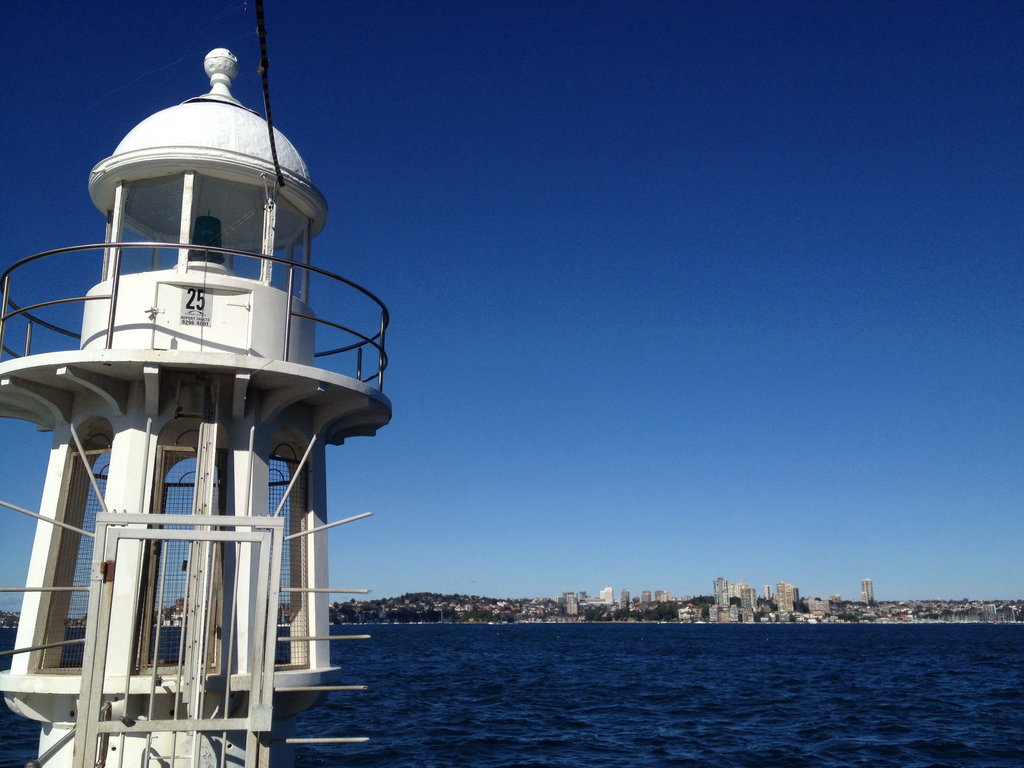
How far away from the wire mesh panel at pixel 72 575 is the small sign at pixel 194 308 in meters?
2.12

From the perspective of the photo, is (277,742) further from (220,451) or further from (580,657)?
(580,657)

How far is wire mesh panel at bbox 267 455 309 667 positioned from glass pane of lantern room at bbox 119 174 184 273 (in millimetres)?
2647

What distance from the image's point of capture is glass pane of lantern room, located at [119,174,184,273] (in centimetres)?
973

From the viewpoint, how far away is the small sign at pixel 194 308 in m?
9.13

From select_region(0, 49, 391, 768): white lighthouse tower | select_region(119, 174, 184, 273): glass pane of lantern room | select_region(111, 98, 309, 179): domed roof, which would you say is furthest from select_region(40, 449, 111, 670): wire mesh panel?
select_region(111, 98, 309, 179): domed roof

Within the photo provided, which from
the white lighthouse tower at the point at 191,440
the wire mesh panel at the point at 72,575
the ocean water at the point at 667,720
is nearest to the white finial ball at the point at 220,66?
the white lighthouse tower at the point at 191,440

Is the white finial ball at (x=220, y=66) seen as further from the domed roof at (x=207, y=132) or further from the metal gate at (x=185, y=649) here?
the metal gate at (x=185, y=649)

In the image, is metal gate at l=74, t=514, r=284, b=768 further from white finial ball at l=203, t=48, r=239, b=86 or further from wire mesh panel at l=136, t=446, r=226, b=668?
white finial ball at l=203, t=48, r=239, b=86

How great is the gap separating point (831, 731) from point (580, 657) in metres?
51.8

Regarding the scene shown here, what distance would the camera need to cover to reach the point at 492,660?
7425cm

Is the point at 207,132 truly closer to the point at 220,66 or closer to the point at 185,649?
the point at 220,66

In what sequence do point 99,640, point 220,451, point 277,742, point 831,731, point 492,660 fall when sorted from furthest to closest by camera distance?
point 492,660, point 831,731, point 220,451, point 277,742, point 99,640

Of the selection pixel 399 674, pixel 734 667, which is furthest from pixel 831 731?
pixel 734 667

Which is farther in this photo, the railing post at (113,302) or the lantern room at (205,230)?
the lantern room at (205,230)
